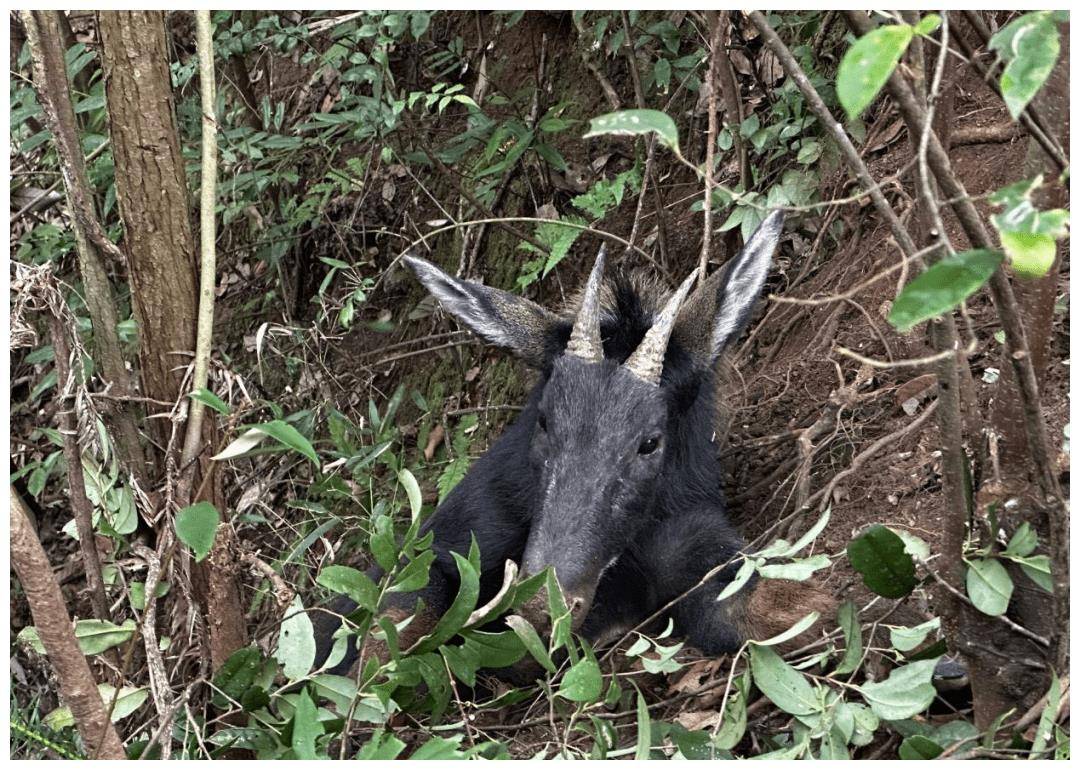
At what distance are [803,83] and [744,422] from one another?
9.12 ft

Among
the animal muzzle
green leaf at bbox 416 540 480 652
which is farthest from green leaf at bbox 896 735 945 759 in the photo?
green leaf at bbox 416 540 480 652

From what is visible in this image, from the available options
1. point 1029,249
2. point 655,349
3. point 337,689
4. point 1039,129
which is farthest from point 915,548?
point 337,689

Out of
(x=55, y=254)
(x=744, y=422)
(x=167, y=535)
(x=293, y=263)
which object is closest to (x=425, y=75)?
(x=293, y=263)

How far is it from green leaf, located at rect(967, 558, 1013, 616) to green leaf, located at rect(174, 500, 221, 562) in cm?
194

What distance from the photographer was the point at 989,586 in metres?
2.96

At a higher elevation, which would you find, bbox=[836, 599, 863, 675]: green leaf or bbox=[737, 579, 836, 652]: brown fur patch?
bbox=[836, 599, 863, 675]: green leaf

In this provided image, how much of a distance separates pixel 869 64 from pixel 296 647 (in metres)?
2.32

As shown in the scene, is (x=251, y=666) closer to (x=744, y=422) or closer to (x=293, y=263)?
(x=744, y=422)

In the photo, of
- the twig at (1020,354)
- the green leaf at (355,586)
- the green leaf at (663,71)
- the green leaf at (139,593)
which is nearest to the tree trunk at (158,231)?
the green leaf at (139,593)

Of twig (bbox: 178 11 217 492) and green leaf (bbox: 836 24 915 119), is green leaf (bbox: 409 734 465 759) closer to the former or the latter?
twig (bbox: 178 11 217 492)

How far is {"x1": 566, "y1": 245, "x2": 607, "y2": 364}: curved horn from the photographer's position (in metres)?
4.15

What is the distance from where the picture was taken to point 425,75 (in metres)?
7.23

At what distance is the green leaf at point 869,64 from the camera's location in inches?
78.4

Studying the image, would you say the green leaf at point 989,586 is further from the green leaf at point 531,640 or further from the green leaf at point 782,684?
the green leaf at point 531,640
